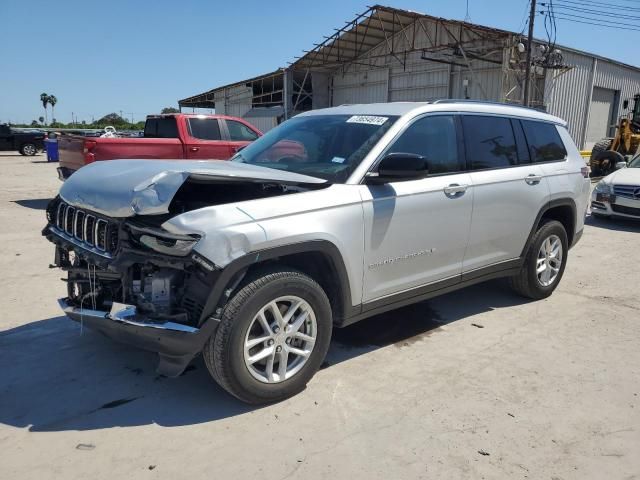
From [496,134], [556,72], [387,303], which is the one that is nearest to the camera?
[387,303]

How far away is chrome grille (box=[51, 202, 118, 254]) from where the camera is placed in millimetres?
3080

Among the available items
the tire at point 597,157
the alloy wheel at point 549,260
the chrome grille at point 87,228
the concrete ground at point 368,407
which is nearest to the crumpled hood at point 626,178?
the alloy wheel at point 549,260

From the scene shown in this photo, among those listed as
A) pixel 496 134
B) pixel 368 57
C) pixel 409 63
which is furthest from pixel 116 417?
pixel 368 57

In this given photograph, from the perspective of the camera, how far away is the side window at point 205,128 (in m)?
11.0

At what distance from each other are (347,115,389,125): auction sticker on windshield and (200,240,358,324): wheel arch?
117cm

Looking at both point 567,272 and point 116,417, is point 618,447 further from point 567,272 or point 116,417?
point 567,272

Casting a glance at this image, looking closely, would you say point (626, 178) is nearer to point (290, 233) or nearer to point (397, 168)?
point (397, 168)

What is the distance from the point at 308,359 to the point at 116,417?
1209mm

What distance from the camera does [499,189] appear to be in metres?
4.44

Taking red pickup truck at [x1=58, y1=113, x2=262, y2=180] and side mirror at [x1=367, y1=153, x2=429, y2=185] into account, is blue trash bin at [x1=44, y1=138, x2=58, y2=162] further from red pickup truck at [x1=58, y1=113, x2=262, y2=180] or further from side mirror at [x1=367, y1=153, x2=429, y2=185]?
side mirror at [x1=367, y1=153, x2=429, y2=185]

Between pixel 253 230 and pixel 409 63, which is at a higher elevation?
pixel 409 63

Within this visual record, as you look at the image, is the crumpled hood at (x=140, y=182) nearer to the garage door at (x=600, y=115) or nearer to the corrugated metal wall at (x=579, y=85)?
the corrugated metal wall at (x=579, y=85)

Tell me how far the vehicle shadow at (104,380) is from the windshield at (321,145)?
4.74 feet

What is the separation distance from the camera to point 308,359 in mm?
3318
